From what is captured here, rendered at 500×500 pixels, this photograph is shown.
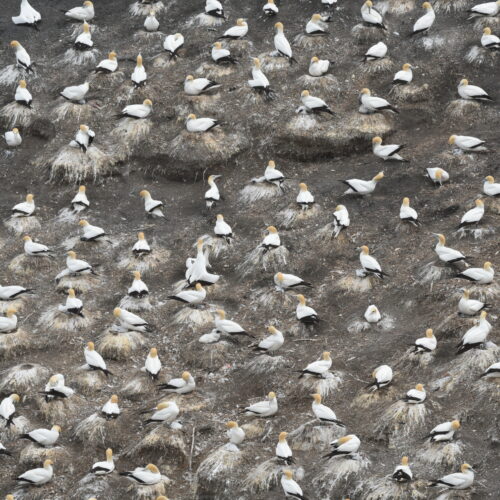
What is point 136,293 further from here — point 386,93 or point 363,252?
point 386,93

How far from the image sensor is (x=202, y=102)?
2870cm

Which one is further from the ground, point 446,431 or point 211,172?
point 446,431

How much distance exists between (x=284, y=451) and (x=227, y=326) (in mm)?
4017

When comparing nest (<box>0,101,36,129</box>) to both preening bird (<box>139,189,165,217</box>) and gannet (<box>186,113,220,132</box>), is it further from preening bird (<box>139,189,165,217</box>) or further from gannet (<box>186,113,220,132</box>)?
preening bird (<box>139,189,165,217</box>)

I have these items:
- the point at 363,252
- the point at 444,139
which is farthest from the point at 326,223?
the point at 444,139

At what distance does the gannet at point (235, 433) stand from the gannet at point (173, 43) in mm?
13306

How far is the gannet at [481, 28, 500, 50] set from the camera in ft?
95.1

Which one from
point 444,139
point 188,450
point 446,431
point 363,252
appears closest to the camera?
point 446,431

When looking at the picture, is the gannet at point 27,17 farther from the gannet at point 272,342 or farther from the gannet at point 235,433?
the gannet at point 235,433

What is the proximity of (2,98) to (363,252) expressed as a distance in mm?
11753

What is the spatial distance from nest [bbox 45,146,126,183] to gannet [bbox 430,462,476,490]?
42.9 feet

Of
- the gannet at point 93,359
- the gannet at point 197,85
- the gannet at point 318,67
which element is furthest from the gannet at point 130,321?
the gannet at point 318,67

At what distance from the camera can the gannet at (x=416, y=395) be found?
63.1 ft

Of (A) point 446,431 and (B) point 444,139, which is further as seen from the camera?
(B) point 444,139
